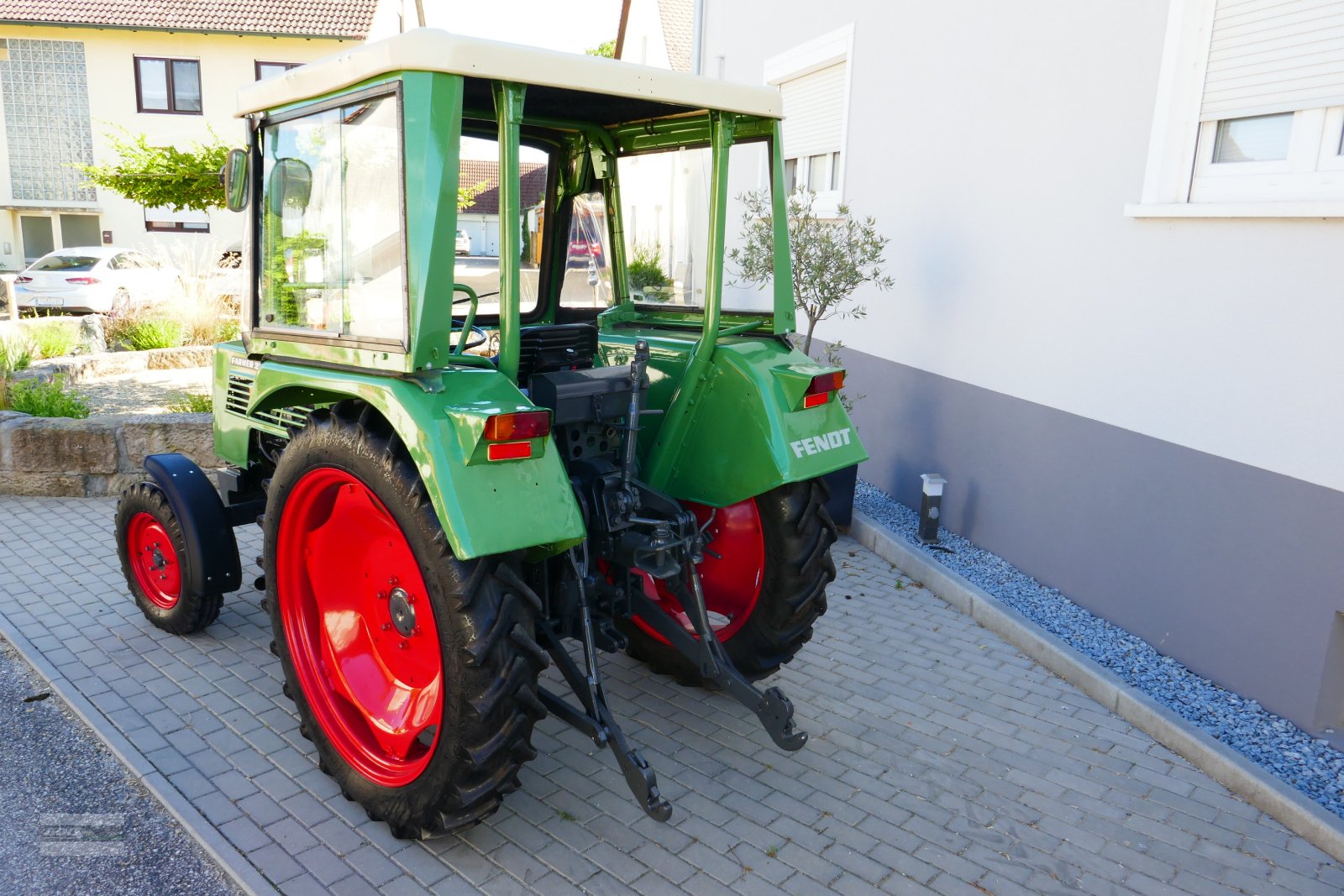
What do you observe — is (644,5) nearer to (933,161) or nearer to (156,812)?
(933,161)

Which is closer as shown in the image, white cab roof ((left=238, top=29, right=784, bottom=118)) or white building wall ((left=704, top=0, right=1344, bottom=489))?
white cab roof ((left=238, top=29, right=784, bottom=118))

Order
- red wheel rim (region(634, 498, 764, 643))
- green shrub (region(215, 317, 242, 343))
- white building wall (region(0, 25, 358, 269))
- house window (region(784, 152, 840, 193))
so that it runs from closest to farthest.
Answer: red wheel rim (region(634, 498, 764, 643))
house window (region(784, 152, 840, 193))
green shrub (region(215, 317, 242, 343))
white building wall (region(0, 25, 358, 269))

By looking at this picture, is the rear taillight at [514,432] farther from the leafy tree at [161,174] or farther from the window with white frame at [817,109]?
the leafy tree at [161,174]

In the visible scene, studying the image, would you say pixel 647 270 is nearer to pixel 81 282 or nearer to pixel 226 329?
pixel 226 329

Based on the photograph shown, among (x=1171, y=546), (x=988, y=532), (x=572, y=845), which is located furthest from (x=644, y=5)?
(x=572, y=845)

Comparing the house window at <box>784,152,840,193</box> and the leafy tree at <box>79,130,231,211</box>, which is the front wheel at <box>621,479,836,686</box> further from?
the leafy tree at <box>79,130,231,211</box>

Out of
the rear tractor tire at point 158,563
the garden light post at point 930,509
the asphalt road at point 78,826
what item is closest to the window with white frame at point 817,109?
the garden light post at point 930,509

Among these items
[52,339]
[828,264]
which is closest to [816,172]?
[828,264]

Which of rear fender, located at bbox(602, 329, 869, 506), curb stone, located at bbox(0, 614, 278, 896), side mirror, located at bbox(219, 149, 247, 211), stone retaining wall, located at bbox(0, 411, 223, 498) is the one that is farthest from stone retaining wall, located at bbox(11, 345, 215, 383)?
rear fender, located at bbox(602, 329, 869, 506)

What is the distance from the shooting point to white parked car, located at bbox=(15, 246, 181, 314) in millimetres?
15117

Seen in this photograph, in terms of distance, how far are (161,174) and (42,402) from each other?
2171 millimetres

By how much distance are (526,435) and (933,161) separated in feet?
14.1

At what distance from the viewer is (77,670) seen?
3.84 metres

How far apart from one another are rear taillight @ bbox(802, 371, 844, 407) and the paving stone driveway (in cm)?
124
